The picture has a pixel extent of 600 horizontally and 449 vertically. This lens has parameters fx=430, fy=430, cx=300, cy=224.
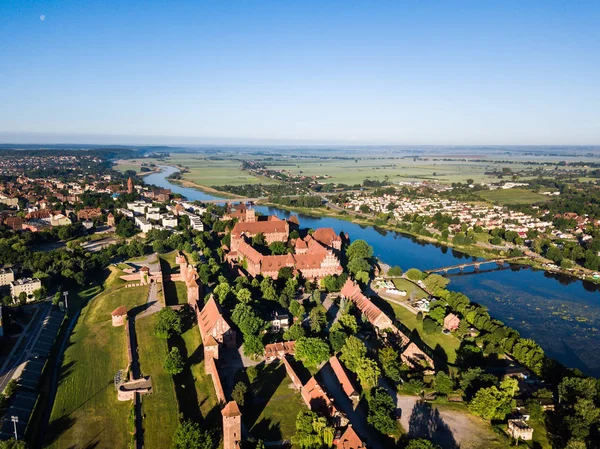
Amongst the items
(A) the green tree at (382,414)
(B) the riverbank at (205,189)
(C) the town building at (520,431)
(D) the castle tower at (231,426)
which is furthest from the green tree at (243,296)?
(B) the riverbank at (205,189)

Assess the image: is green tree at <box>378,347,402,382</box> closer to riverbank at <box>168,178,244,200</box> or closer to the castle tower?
the castle tower

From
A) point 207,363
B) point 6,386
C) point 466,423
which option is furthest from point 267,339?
point 6,386

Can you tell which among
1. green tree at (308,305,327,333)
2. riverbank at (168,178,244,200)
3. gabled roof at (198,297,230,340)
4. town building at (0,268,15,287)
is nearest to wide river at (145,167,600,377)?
green tree at (308,305,327,333)

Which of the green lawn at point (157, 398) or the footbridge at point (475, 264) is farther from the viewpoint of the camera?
the footbridge at point (475, 264)

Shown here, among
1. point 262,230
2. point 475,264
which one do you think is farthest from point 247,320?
point 475,264

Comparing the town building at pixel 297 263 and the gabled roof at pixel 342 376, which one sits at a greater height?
the town building at pixel 297 263

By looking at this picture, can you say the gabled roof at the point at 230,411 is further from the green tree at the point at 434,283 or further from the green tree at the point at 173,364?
the green tree at the point at 434,283
